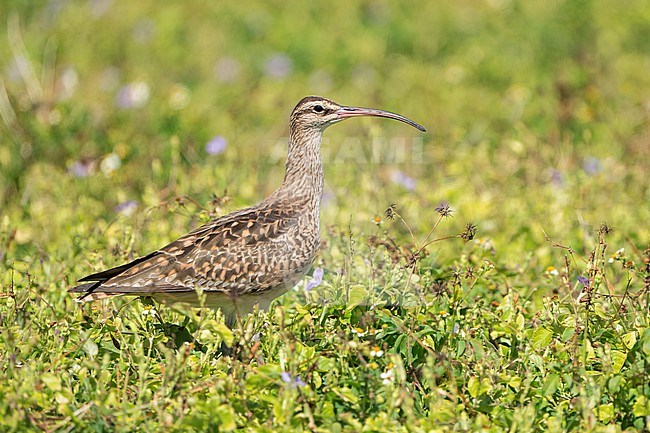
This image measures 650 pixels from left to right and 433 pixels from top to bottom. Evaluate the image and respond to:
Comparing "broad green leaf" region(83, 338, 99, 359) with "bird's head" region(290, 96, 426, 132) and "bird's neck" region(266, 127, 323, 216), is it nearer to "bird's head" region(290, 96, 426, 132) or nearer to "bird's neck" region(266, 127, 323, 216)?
"bird's neck" region(266, 127, 323, 216)

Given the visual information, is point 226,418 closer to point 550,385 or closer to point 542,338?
point 550,385

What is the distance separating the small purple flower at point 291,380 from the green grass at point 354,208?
2cm

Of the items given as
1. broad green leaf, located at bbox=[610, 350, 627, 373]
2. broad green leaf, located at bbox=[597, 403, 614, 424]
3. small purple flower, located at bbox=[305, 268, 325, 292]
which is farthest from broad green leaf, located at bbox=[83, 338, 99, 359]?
broad green leaf, located at bbox=[610, 350, 627, 373]

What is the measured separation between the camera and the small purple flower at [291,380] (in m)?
4.05

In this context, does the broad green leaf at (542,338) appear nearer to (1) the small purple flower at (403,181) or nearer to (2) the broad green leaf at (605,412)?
(2) the broad green leaf at (605,412)

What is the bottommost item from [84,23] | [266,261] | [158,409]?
[158,409]

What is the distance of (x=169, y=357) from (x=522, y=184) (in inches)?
171

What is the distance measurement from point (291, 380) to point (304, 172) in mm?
2046

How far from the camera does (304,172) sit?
593 cm

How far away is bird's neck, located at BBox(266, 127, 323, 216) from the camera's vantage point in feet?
19.1

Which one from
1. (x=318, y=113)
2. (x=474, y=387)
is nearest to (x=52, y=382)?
(x=474, y=387)

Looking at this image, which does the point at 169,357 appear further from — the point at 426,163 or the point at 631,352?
the point at 426,163

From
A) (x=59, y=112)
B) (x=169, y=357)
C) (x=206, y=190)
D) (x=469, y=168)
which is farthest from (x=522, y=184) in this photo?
(x=169, y=357)

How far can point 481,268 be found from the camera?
5234mm
